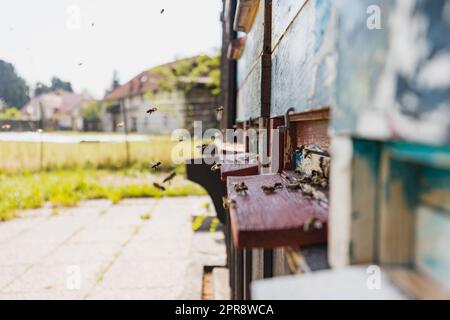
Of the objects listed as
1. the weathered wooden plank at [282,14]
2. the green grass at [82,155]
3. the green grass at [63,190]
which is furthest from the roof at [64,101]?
the weathered wooden plank at [282,14]

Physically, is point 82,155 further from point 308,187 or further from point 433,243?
point 433,243

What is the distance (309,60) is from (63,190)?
1154 centimetres

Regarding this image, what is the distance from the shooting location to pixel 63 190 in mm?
11438

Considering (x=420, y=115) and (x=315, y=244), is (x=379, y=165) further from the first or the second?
(x=315, y=244)

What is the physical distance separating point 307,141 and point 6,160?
53.8 ft

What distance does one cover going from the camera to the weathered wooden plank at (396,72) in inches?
18.9

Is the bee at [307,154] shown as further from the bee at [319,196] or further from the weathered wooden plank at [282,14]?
the weathered wooden plank at [282,14]

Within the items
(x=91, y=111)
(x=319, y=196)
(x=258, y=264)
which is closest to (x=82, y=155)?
(x=258, y=264)

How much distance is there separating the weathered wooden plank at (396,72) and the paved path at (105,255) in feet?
14.1

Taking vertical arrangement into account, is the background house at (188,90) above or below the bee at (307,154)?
above

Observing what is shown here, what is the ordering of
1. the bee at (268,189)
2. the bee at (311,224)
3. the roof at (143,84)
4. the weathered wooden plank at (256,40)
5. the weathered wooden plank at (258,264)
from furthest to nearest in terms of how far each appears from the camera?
the roof at (143,84)
the weathered wooden plank at (256,40)
the weathered wooden plank at (258,264)
the bee at (268,189)
the bee at (311,224)

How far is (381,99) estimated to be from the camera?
59 centimetres

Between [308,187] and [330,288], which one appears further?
[308,187]
